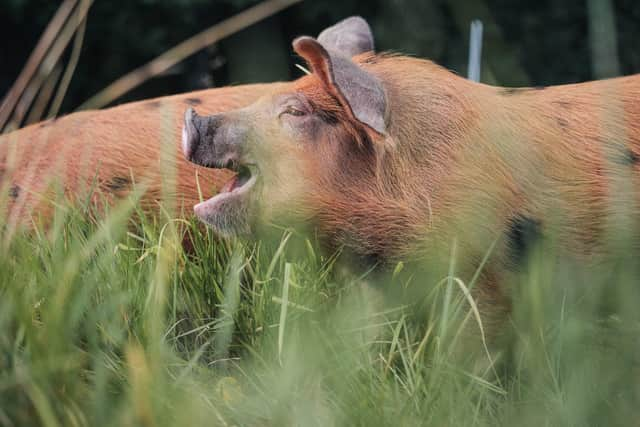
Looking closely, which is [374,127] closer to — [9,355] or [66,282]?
[66,282]

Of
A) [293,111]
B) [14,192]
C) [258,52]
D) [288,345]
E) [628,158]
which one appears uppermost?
[258,52]

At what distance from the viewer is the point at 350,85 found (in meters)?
2.45

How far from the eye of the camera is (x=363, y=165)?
263 centimetres

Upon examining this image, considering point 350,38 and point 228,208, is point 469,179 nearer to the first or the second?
point 228,208

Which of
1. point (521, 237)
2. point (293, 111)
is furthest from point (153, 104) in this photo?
point (521, 237)

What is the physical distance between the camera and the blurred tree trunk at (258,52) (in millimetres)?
5945

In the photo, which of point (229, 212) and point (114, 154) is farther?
point (114, 154)

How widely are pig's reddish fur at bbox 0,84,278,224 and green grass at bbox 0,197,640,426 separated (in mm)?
547

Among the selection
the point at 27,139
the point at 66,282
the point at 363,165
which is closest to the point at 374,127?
the point at 363,165

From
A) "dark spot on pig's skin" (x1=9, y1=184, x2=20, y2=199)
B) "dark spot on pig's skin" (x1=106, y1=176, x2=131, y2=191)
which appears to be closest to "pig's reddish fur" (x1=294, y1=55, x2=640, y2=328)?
"dark spot on pig's skin" (x1=106, y1=176, x2=131, y2=191)

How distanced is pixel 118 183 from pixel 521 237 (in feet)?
5.18

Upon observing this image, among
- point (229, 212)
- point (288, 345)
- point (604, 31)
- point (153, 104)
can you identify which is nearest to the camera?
point (288, 345)

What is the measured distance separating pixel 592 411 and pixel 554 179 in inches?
38.5

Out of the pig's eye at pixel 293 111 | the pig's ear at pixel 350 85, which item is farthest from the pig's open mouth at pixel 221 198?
the pig's ear at pixel 350 85
